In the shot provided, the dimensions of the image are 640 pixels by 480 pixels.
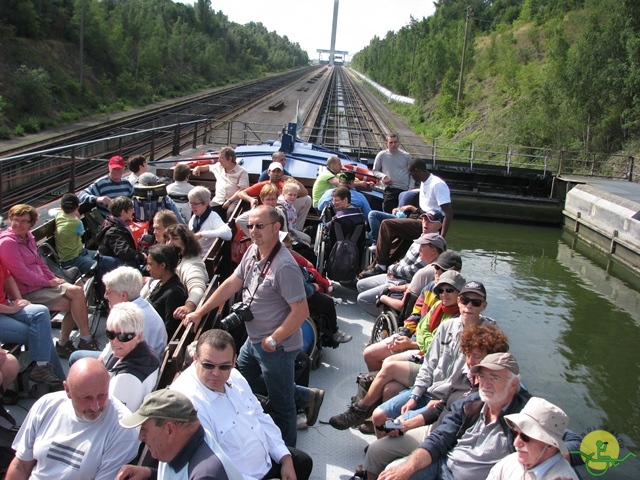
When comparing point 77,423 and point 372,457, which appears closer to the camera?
point 77,423

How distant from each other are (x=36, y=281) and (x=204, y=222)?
160 centimetres

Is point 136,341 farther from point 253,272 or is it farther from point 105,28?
point 105,28

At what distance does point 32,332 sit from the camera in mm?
4227

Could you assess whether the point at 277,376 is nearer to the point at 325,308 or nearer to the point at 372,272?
the point at 325,308

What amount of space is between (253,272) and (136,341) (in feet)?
2.44

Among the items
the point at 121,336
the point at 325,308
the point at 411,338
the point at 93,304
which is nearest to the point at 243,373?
the point at 121,336

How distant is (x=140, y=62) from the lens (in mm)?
51062

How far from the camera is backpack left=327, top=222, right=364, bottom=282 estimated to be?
22.4 ft

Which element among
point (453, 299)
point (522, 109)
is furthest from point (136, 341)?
point (522, 109)

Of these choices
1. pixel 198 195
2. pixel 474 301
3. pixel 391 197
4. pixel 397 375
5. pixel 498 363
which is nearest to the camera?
pixel 498 363

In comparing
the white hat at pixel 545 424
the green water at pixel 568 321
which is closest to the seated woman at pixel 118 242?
the white hat at pixel 545 424

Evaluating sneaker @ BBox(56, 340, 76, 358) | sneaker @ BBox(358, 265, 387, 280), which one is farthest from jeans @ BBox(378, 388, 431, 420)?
sneaker @ BBox(358, 265, 387, 280)

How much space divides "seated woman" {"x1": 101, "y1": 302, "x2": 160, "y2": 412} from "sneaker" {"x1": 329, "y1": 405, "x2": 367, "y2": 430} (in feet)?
4.50

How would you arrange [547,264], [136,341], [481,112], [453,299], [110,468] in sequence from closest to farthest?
[110,468], [136,341], [453,299], [547,264], [481,112]
